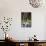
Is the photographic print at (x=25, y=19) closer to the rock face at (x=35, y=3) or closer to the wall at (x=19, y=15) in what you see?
the wall at (x=19, y=15)

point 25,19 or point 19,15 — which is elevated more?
point 19,15

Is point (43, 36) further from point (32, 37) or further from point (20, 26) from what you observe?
point (20, 26)

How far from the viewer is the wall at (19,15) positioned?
355 cm

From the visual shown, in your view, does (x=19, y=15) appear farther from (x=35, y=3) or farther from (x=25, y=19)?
(x=35, y=3)

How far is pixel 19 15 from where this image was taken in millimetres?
3564

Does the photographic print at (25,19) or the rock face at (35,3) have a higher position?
the rock face at (35,3)

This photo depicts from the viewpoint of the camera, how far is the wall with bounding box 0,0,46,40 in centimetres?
355

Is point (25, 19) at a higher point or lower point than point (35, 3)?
lower

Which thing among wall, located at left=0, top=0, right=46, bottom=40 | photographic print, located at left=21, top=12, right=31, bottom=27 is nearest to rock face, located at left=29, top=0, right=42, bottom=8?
wall, located at left=0, top=0, right=46, bottom=40

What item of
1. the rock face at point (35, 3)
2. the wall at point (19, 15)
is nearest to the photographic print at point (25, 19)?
the wall at point (19, 15)

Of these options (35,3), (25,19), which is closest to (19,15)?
(25,19)

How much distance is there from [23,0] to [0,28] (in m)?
1.07

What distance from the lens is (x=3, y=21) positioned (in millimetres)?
3553

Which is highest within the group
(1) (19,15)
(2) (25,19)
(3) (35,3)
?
(3) (35,3)
